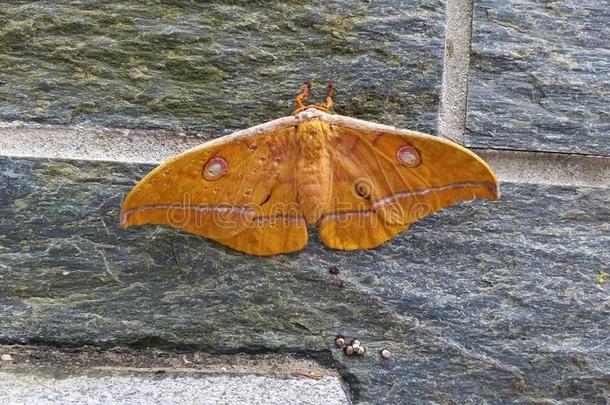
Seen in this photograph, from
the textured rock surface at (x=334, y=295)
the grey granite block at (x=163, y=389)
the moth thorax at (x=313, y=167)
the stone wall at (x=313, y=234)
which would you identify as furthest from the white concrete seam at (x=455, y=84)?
the grey granite block at (x=163, y=389)

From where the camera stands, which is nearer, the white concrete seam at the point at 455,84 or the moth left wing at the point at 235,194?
the moth left wing at the point at 235,194

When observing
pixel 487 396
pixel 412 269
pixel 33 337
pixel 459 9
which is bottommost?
pixel 487 396

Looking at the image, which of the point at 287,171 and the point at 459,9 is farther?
the point at 459,9

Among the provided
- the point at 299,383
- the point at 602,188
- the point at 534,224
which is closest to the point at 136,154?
the point at 299,383

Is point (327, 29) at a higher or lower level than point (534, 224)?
higher

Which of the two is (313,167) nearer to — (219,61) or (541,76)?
(219,61)

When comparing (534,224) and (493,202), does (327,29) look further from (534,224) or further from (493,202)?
(534,224)

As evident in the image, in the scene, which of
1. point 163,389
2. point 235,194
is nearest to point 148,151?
point 235,194

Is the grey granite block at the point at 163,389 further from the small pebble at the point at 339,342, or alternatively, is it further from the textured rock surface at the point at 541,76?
the textured rock surface at the point at 541,76
